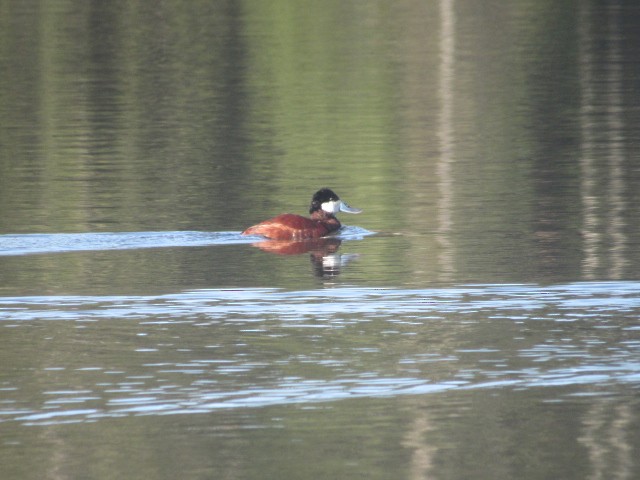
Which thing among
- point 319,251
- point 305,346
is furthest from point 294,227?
point 305,346

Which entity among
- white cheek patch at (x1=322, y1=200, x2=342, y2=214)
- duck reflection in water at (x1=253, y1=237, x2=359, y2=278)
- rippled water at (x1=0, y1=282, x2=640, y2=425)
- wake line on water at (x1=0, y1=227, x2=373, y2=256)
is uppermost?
white cheek patch at (x1=322, y1=200, x2=342, y2=214)

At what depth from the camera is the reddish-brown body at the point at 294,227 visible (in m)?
19.0

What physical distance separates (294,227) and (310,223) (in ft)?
1.05

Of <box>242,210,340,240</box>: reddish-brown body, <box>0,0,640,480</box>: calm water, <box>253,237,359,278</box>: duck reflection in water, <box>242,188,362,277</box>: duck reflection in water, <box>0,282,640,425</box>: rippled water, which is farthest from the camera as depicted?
<box>242,210,340,240</box>: reddish-brown body

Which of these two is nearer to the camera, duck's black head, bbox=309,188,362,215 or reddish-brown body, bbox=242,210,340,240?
reddish-brown body, bbox=242,210,340,240

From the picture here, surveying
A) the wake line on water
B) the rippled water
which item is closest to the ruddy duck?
the wake line on water

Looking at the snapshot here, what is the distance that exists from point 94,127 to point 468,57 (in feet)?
62.0

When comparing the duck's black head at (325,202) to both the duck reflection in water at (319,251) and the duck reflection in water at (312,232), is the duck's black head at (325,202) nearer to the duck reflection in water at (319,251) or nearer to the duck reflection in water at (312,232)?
the duck reflection in water at (312,232)

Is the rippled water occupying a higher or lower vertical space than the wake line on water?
lower

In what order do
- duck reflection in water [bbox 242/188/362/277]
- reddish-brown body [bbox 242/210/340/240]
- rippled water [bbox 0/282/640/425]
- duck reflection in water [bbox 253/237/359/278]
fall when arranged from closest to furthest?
1. rippled water [bbox 0/282/640/425]
2. duck reflection in water [bbox 253/237/359/278]
3. duck reflection in water [bbox 242/188/362/277]
4. reddish-brown body [bbox 242/210/340/240]

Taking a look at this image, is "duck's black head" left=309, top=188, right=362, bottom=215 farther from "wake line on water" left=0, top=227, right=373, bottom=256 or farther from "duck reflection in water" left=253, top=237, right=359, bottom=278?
"wake line on water" left=0, top=227, right=373, bottom=256

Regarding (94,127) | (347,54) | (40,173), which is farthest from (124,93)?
(40,173)

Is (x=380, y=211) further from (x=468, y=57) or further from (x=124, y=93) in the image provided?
(x=468, y=57)

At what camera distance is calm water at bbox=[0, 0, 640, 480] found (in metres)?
10.4
